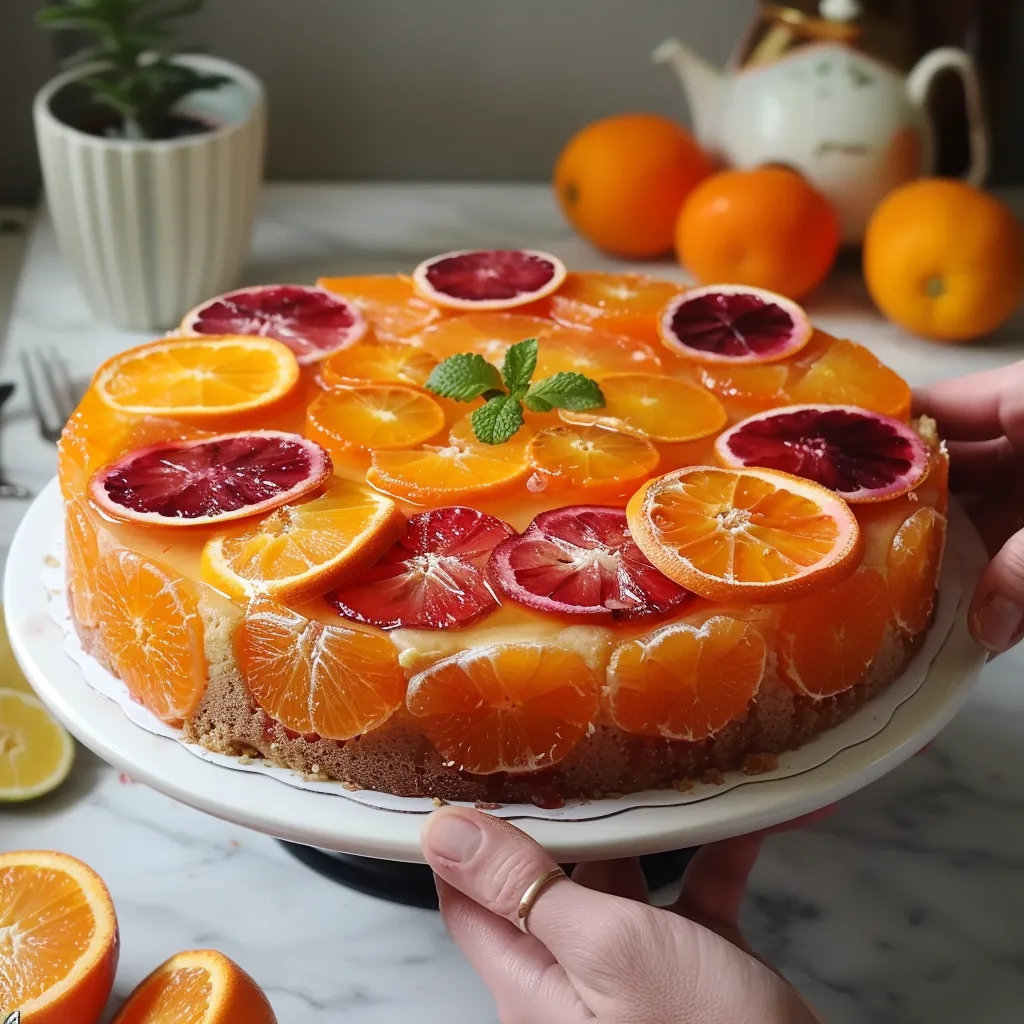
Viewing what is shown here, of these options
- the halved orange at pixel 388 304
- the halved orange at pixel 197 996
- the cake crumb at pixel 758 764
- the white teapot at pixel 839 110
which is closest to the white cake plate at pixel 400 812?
the cake crumb at pixel 758 764

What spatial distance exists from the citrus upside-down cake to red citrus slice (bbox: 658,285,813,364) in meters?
0.05

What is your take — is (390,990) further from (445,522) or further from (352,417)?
(352,417)

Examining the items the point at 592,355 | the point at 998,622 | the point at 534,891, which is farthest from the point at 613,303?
the point at 534,891

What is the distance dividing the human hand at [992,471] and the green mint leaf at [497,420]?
1.82 feet

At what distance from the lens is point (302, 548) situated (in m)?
1.31

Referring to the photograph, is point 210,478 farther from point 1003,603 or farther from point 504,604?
point 1003,603

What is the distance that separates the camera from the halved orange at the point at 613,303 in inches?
70.8

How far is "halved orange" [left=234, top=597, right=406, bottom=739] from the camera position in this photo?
4.11 ft

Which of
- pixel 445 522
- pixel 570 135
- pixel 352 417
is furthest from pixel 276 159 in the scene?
pixel 445 522

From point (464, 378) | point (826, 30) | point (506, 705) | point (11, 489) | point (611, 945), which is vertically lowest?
point (11, 489)

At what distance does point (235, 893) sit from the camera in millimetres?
1577

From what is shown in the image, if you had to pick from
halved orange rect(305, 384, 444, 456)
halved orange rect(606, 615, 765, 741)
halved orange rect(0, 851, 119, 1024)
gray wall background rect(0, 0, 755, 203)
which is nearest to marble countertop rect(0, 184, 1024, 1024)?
halved orange rect(0, 851, 119, 1024)

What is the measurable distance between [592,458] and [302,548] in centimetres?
36

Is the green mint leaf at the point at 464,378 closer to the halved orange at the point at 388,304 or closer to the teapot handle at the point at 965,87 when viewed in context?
the halved orange at the point at 388,304
